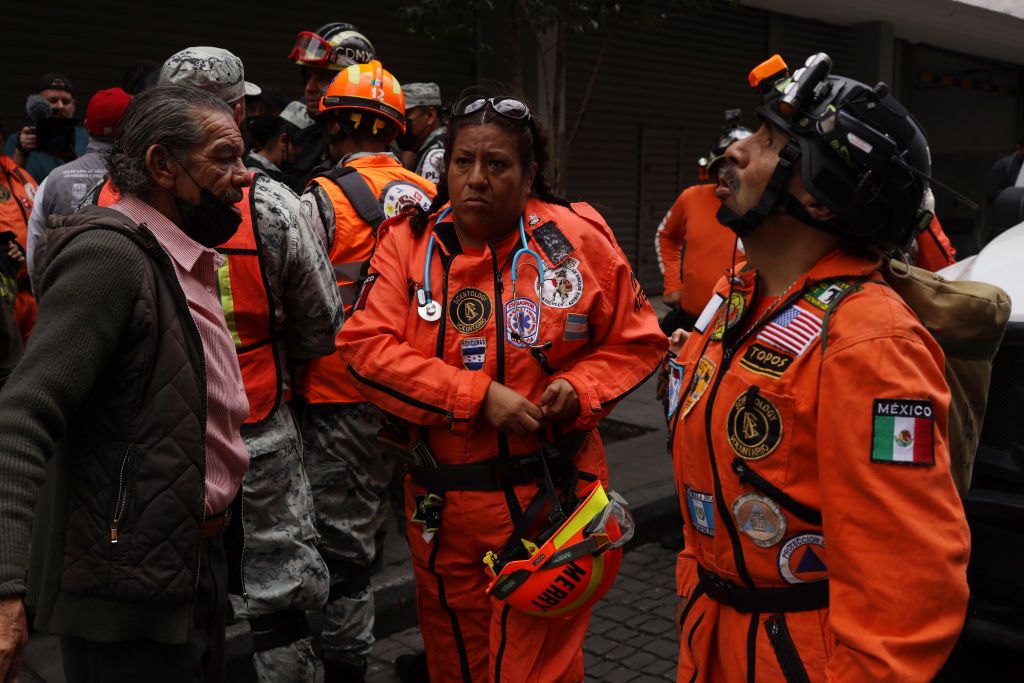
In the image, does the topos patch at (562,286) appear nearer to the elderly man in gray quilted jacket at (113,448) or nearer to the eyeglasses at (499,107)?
the eyeglasses at (499,107)

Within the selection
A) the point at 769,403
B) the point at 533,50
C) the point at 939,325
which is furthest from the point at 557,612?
the point at 533,50

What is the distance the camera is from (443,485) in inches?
116

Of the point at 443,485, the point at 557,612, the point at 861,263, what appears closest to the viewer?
the point at 861,263

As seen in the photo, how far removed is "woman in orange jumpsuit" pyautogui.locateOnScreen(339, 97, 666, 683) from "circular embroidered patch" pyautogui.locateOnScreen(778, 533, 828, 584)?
973 millimetres

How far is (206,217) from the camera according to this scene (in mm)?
2508

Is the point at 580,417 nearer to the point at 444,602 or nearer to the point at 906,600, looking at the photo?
the point at 444,602

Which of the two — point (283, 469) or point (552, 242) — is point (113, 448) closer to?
point (283, 469)

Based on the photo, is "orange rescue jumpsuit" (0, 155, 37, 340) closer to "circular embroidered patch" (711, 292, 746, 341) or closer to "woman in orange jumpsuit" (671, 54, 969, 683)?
"circular embroidered patch" (711, 292, 746, 341)

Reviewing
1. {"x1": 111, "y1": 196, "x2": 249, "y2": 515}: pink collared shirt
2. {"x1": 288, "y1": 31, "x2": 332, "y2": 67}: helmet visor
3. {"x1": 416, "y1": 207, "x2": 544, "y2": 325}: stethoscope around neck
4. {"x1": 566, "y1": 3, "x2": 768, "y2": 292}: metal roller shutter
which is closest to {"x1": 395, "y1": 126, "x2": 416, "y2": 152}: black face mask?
{"x1": 288, "y1": 31, "x2": 332, "y2": 67}: helmet visor

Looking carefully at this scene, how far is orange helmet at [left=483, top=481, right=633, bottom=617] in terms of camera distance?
2.66 meters

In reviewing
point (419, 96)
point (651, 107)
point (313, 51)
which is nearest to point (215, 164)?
point (313, 51)

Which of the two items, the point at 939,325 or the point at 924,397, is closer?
the point at 924,397

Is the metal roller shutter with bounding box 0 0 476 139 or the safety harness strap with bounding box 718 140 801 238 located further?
the metal roller shutter with bounding box 0 0 476 139

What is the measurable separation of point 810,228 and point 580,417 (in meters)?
1.12
